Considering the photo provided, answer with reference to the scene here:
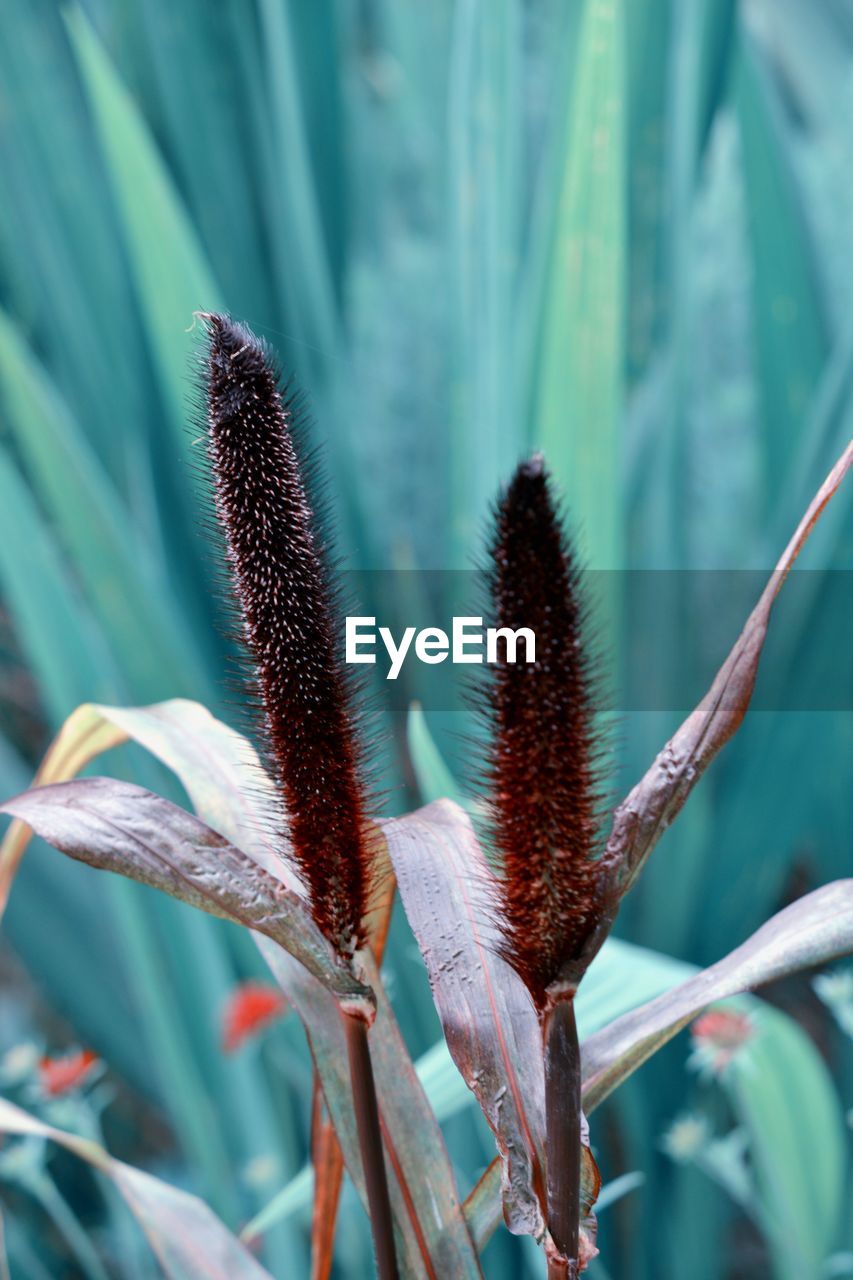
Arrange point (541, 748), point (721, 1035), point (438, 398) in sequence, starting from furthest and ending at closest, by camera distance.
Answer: point (438, 398) → point (721, 1035) → point (541, 748)

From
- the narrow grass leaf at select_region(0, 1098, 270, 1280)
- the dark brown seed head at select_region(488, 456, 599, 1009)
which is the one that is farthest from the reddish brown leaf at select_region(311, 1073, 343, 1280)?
the dark brown seed head at select_region(488, 456, 599, 1009)

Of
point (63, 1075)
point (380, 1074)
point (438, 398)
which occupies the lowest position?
point (63, 1075)

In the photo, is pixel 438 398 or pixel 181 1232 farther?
pixel 438 398

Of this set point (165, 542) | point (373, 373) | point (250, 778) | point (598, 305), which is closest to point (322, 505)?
point (250, 778)

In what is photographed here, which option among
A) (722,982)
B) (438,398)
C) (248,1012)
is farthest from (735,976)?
(438,398)

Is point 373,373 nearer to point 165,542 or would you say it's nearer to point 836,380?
point 165,542

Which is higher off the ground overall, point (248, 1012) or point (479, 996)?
point (479, 996)

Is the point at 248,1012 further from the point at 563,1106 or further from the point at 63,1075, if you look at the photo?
the point at 563,1106
